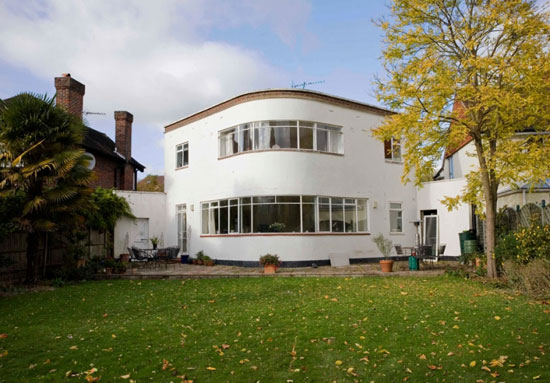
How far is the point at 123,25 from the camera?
10.5 metres

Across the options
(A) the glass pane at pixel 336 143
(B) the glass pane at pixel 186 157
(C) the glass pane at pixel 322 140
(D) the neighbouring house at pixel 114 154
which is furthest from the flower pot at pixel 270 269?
(D) the neighbouring house at pixel 114 154

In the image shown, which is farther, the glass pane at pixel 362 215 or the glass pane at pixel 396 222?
the glass pane at pixel 396 222

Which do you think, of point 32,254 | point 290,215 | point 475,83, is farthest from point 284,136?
point 32,254

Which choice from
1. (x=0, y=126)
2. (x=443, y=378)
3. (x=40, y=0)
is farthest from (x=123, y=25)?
(x=443, y=378)

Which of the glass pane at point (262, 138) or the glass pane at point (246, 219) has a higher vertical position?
the glass pane at point (262, 138)

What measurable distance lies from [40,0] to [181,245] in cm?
1405

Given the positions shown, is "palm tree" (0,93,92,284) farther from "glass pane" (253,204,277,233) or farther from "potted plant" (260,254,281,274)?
"glass pane" (253,204,277,233)

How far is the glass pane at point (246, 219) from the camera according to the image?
18248 mm

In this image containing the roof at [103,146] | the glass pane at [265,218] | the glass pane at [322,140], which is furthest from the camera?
the roof at [103,146]

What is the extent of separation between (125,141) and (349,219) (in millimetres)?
14717

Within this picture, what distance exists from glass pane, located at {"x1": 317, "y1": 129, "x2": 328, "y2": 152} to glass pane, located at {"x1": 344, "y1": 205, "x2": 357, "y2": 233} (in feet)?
8.91

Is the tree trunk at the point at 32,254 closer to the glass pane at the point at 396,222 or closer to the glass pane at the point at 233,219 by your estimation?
the glass pane at the point at 233,219

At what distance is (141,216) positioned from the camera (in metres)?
22.2

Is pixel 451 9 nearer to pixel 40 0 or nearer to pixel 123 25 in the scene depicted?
pixel 123 25
